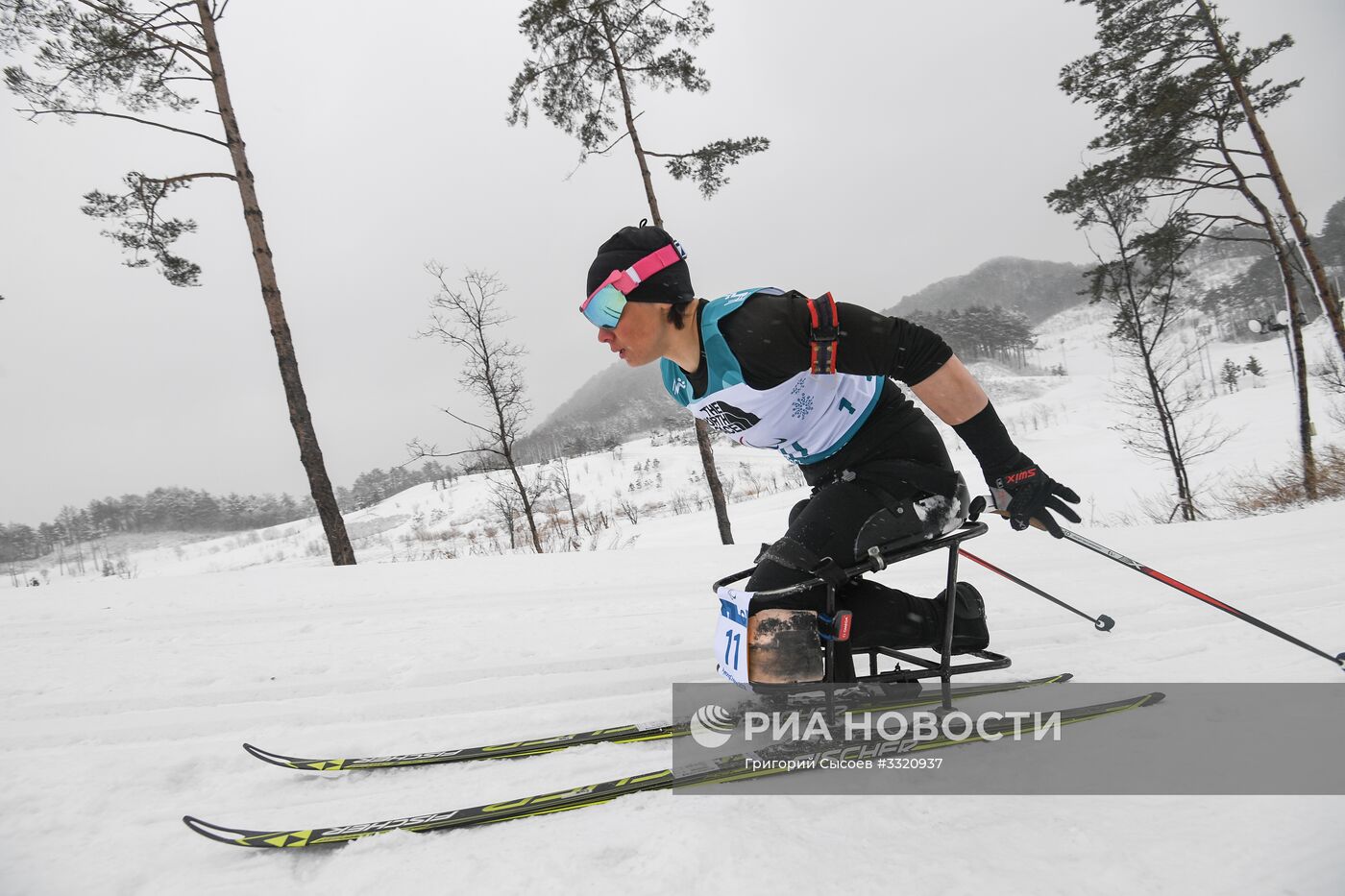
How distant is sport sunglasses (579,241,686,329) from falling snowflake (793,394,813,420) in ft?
2.05

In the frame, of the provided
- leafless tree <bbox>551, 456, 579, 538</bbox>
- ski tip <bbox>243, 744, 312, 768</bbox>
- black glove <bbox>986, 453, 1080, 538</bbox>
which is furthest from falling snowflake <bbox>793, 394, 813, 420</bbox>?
leafless tree <bbox>551, 456, 579, 538</bbox>

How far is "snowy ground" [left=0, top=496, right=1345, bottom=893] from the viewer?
129 centimetres

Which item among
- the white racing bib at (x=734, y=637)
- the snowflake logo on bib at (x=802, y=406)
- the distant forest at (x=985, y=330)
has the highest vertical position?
the distant forest at (x=985, y=330)

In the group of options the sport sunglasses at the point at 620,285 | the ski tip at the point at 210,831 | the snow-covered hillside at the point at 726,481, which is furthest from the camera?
the snow-covered hillside at the point at 726,481

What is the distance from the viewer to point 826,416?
2014mm

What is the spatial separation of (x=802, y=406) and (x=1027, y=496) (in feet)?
2.52

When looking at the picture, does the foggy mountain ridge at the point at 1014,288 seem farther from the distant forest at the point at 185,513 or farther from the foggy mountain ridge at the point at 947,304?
the distant forest at the point at 185,513

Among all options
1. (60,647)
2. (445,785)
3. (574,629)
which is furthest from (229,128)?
(445,785)

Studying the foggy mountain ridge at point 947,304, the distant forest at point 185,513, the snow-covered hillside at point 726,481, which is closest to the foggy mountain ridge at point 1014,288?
the foggy mountain ridge at point 947,304

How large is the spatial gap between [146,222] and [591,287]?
392 inches

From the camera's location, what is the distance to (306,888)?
134 cm

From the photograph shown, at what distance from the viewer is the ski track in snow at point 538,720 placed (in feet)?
4.23

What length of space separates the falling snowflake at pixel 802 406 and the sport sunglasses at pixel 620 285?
0.63 metres

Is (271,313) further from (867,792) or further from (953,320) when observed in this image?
(953,320)
